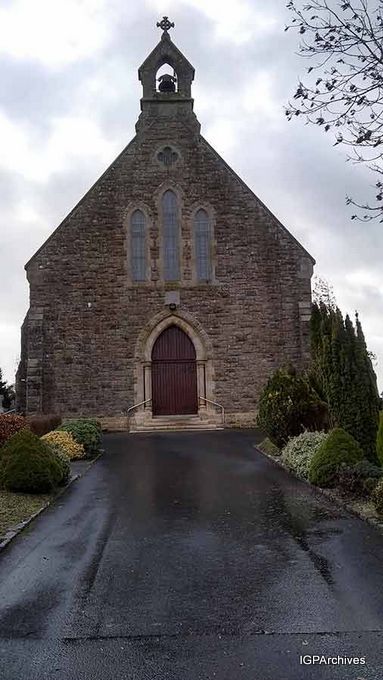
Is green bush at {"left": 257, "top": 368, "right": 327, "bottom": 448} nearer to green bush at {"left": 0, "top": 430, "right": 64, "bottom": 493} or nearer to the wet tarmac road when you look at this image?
the wet tarmac road

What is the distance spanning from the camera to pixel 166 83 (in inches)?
979

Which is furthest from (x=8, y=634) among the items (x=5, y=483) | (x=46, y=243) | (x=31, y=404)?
(x=46, y=243)

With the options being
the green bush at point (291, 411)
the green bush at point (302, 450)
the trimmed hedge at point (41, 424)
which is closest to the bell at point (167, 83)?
the trimmed hedge at point (41, 424)

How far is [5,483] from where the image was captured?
9719mm

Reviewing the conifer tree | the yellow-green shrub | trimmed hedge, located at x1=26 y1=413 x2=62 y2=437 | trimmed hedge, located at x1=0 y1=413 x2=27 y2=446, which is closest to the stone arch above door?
trimmed hedge, located at x1=26 y1=413 x2=62 y2=437

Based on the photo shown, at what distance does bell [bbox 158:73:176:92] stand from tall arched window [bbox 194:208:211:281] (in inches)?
217

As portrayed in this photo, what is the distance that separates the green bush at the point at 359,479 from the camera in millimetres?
8829

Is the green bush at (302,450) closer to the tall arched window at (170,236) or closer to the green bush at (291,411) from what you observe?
the green bush at (291,411)

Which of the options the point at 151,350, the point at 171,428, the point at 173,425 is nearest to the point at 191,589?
the point at 171,428

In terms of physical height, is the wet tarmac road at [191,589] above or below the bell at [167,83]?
below

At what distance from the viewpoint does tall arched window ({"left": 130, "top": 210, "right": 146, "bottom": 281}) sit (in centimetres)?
2305

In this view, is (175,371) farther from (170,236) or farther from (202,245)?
(170,236)

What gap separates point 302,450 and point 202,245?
41.1 feet

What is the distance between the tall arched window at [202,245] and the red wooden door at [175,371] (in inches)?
90.4
